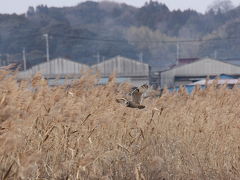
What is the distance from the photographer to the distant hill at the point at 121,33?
5825 cm

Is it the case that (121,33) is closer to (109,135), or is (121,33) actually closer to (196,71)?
(196,71)

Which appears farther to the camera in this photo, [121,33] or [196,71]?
[121,33]

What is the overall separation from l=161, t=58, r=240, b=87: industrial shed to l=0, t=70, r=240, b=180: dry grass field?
2086cm

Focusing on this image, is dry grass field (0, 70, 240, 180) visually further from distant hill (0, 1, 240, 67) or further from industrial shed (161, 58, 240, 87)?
distant hill (0, 1, 240, 67)

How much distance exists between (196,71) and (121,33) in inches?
2019

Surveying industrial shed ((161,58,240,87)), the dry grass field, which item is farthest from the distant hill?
the dry grass field

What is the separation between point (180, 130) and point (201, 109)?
73 centimetres

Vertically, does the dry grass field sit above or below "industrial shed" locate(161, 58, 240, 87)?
above

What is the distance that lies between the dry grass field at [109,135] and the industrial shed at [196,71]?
20.9m

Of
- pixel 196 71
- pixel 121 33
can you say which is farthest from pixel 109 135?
pixel 121 33

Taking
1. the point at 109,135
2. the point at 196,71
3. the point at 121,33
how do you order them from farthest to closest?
the point at 121,33, the point at 196,71, the point at 109,135

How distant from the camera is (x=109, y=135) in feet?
12.6

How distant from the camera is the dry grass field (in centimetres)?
240

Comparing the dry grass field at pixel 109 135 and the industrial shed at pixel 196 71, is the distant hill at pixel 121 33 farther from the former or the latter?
the dry grass field at pixel 109 135
